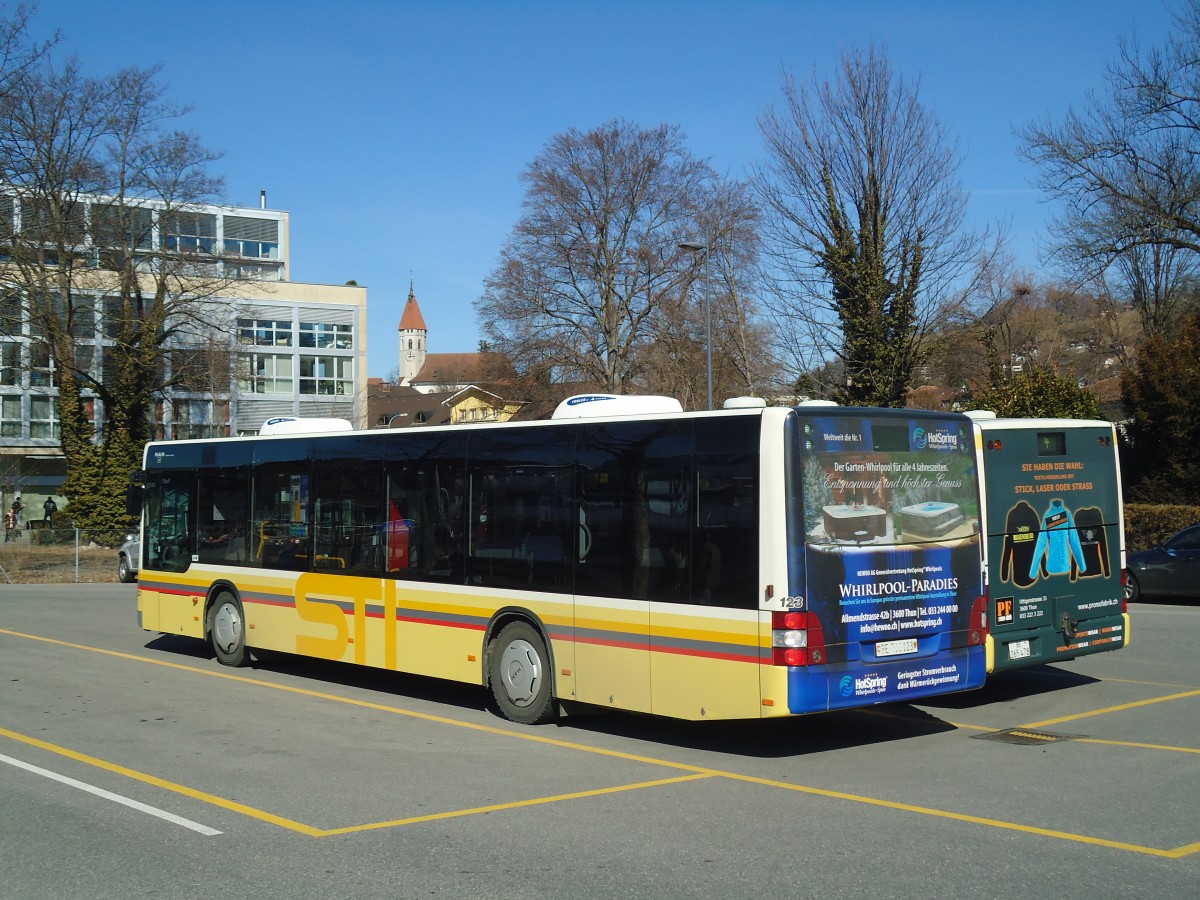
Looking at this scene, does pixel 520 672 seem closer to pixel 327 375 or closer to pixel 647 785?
pixel 647 785

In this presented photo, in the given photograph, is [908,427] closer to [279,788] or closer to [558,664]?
[558,664]

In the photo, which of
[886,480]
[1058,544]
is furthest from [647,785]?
[1058,544]

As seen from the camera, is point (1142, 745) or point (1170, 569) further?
point (1170, 569)

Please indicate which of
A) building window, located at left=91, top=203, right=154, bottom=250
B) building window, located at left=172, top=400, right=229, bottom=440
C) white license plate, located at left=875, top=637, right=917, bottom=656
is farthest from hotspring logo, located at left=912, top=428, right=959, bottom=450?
building window, located at left=172, top=400, right=229, bottom=440

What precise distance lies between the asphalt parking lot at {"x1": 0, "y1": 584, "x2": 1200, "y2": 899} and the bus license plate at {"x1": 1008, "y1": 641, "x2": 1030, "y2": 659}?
554 mm

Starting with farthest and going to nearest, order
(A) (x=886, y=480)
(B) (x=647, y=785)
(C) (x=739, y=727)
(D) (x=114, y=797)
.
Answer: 1. (C) (x=739, y=727)
2. (A) (x=886, y=480)
3. (B) (x=647, y=785)
4. (D) (x=114, y=797)

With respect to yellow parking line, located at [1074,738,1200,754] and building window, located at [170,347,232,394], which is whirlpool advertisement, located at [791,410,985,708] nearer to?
yellow parking line, located at [1074,738,1200,754]

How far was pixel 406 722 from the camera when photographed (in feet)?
36.6

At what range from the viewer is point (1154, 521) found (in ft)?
92.4

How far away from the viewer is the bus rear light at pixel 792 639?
8.66 meters

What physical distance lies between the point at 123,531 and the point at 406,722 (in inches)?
1200

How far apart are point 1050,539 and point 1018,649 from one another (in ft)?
3.91

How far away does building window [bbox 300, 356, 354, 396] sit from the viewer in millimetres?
76688

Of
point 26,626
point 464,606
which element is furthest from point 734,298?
point 464,606
